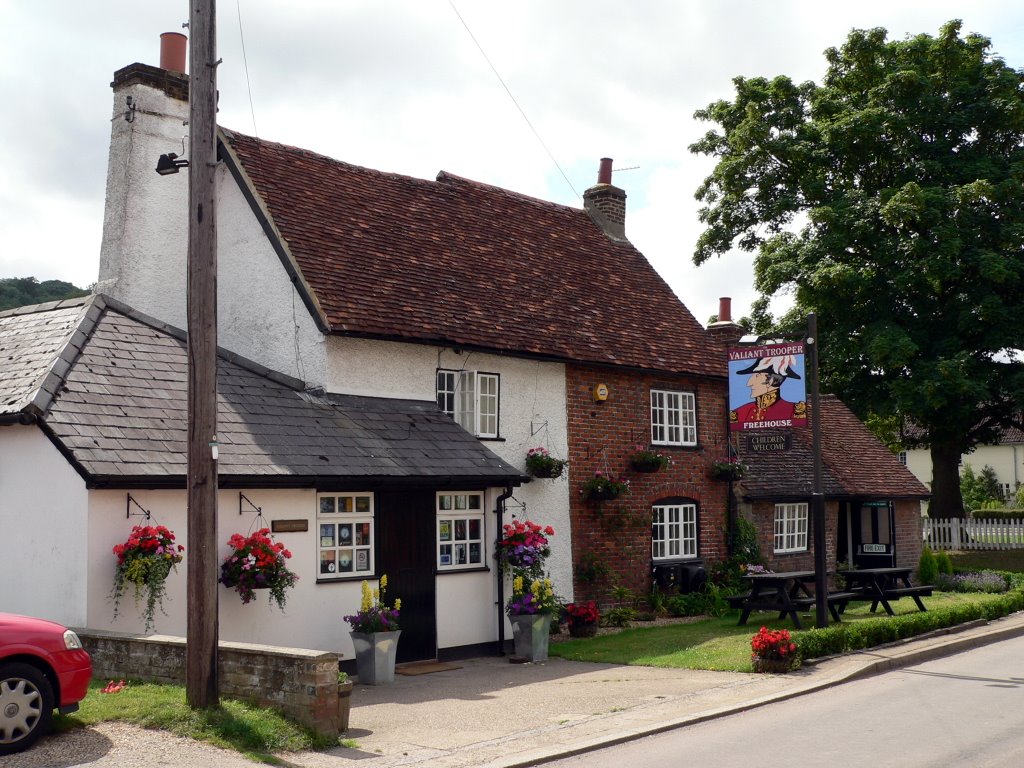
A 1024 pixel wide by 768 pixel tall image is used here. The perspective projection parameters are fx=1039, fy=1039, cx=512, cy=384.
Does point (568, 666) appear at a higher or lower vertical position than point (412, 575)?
lower

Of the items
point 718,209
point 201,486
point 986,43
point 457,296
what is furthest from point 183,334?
point 986,43

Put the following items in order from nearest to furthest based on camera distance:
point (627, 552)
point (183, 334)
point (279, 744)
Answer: point (279, 744)
point (183, 334)
point (627, 552)

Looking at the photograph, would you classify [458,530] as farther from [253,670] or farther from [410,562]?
[253,670]

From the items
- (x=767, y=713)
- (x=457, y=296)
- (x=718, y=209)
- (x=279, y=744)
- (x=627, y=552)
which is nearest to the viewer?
(x=279, y=744)

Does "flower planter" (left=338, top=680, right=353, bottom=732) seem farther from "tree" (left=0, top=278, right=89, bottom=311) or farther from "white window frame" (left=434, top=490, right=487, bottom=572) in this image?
"tree" (left=0, top=278, right=89, bottom=311)

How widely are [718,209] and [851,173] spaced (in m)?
4.46

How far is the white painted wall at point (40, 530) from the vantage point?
1162 centimetres

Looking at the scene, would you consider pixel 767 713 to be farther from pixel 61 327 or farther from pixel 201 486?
pixel 61 327

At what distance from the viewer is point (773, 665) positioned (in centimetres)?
1319

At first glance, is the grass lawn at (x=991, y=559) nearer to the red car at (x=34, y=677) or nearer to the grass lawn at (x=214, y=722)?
the grass lawn at (x=214, y=722)

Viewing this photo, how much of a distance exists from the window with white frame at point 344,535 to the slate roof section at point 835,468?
33.1ft

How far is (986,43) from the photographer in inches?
1191

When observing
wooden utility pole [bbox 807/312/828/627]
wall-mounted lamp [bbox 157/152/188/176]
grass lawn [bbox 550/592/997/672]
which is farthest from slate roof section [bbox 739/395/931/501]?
wall-mounted lamp [bbox 157/152/188/176]

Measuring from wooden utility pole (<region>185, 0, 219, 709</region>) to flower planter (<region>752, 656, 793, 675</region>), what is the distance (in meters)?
7.03
